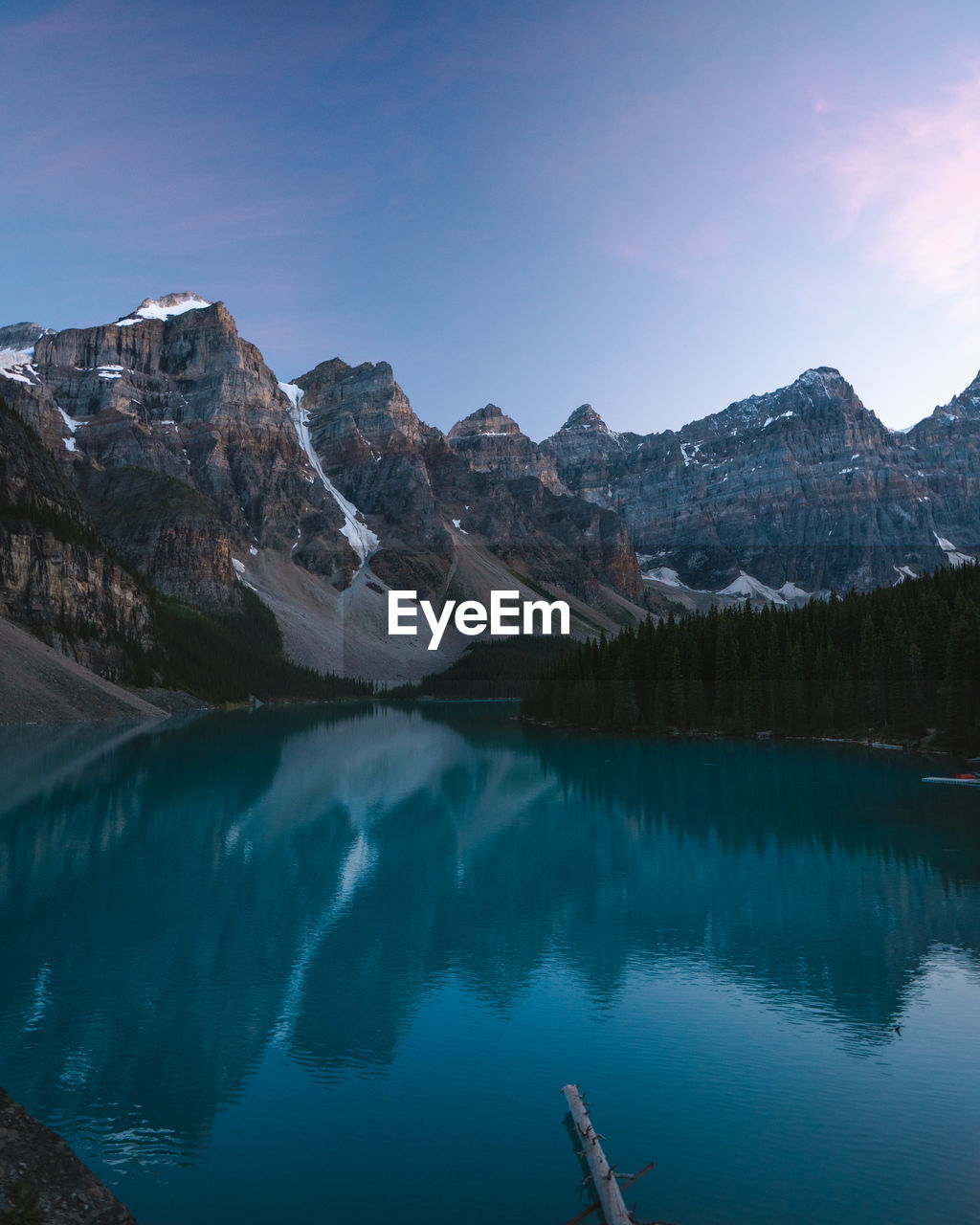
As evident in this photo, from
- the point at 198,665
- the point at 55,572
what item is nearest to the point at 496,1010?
the point at 55,572

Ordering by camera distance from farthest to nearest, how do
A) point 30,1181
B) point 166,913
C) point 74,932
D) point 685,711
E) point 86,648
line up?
point 86,648
point 685,711
point 166,913
point 74,932
point 30,1181

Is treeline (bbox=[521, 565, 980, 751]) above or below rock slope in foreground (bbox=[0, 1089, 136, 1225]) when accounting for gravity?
above

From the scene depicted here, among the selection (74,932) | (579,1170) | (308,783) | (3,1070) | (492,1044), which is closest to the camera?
(579,1170)

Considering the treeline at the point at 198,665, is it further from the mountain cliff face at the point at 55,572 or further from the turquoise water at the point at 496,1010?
the turquoise water at the point at 496,1010

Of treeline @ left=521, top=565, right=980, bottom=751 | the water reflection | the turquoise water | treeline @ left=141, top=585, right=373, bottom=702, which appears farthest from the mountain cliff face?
the turquoise water

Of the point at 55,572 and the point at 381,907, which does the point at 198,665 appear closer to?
the point at 55,572

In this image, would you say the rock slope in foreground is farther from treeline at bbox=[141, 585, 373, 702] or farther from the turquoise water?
treeline at bbox=[141, 585, 373, 702]

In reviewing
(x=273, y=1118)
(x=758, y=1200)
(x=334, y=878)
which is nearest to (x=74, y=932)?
(x=334, y=878)

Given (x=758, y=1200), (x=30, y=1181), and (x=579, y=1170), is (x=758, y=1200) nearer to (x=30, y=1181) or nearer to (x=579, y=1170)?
(x=579, y=1170)
